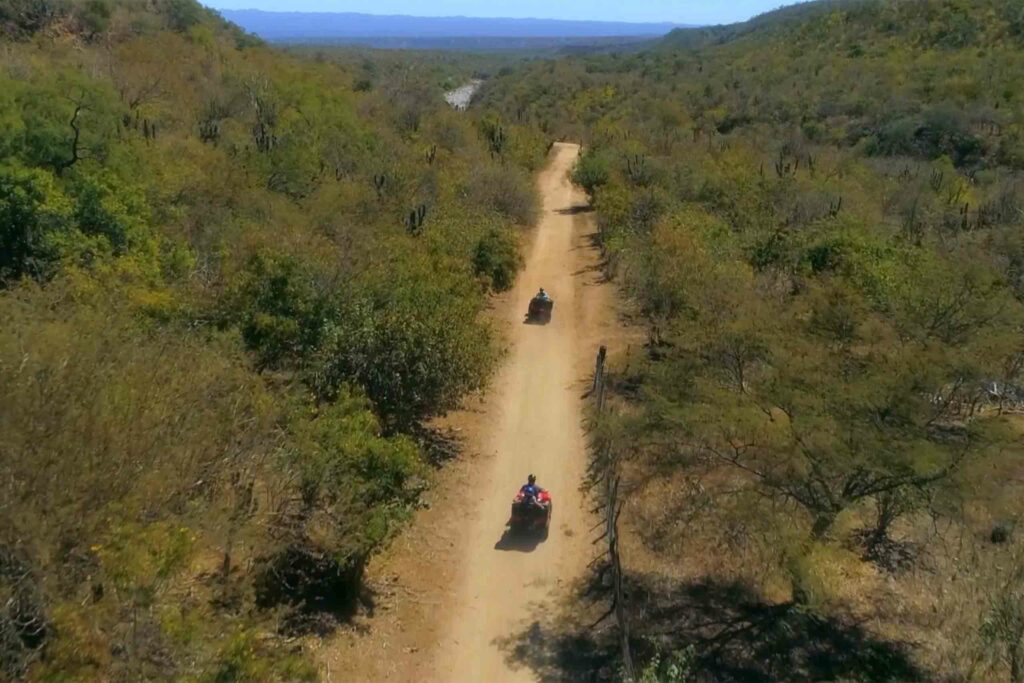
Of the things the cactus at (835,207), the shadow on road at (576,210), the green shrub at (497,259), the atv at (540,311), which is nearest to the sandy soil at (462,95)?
the shadow on road at (576,210)

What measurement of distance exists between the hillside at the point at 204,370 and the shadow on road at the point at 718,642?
14.0 feet

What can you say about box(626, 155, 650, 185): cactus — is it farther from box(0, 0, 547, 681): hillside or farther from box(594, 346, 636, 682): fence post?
box(594, 346, 636, 682): fence post

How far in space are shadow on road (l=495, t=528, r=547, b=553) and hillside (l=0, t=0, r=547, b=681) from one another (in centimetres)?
260

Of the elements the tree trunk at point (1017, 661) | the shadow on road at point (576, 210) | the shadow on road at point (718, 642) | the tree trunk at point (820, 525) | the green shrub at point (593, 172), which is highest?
the green shrub at point (593, 172)

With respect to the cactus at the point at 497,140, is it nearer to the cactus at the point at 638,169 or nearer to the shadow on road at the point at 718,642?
the cactus at the point at 638,169

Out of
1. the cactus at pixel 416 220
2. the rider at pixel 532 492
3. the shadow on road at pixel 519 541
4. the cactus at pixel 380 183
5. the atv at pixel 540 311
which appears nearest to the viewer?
the shadow on road at pixel 519 541

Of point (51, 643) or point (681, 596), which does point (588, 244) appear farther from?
point (51, 643)

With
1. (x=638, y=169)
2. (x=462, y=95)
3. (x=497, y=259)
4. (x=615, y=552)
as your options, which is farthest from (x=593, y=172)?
(x=462, y=95)

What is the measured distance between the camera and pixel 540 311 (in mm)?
36406

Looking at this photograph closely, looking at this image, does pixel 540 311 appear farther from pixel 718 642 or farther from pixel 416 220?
pixel 718 642

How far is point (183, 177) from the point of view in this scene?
Answer: 33500 millimetres

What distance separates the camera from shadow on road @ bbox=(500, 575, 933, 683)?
16547mm

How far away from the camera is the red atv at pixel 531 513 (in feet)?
67.3

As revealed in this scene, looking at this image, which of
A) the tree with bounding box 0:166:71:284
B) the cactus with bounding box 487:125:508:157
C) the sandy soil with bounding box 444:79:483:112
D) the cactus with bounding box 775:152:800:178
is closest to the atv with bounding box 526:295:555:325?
the tree with bounding box 0:166:71:284
